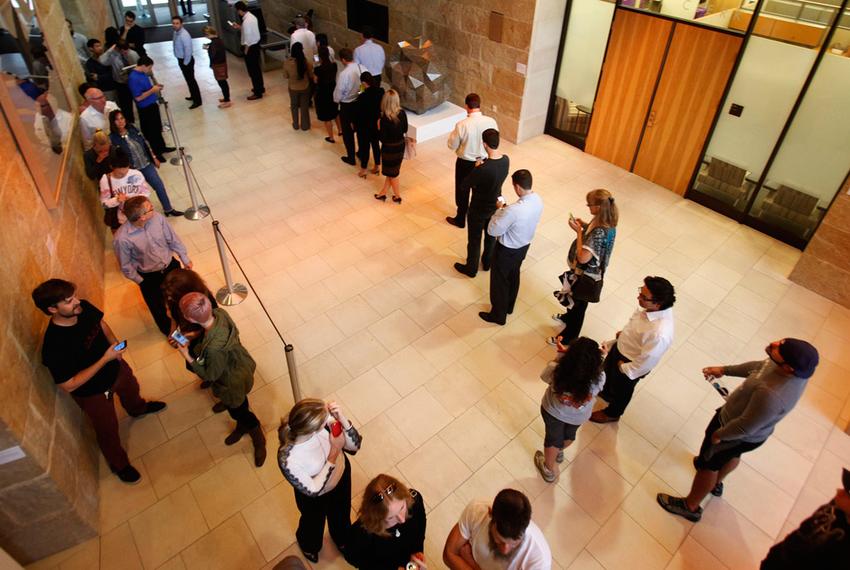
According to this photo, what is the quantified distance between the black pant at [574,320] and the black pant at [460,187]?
2.01 m

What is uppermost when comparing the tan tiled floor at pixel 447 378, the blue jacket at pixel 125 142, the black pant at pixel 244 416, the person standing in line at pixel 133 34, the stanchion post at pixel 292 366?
the person standing in line at pixel 133 34

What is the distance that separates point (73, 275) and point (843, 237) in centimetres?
753

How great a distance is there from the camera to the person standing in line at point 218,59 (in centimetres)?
832

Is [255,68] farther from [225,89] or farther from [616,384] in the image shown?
[616,384]

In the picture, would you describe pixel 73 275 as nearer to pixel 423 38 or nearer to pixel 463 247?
pixel 463 247

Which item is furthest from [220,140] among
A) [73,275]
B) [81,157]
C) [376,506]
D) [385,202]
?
[376,506]

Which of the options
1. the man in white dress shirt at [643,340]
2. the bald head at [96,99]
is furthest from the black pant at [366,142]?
the man in white dress shirt at [643,340]

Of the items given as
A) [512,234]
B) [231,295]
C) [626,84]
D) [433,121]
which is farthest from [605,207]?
[433,121]

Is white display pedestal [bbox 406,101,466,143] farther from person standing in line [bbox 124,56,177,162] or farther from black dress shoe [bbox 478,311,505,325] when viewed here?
black dress shoe [bbox 478,311,505,325]

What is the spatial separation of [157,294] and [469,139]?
3.56 m

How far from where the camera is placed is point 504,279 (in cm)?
473

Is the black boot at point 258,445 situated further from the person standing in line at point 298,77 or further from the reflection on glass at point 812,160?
the reflection on glass at point 812,160

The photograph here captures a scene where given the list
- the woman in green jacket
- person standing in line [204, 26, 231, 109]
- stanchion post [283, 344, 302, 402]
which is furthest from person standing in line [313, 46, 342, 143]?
stanchion post [283, 344, 302, 402]

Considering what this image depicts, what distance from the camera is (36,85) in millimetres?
4723
